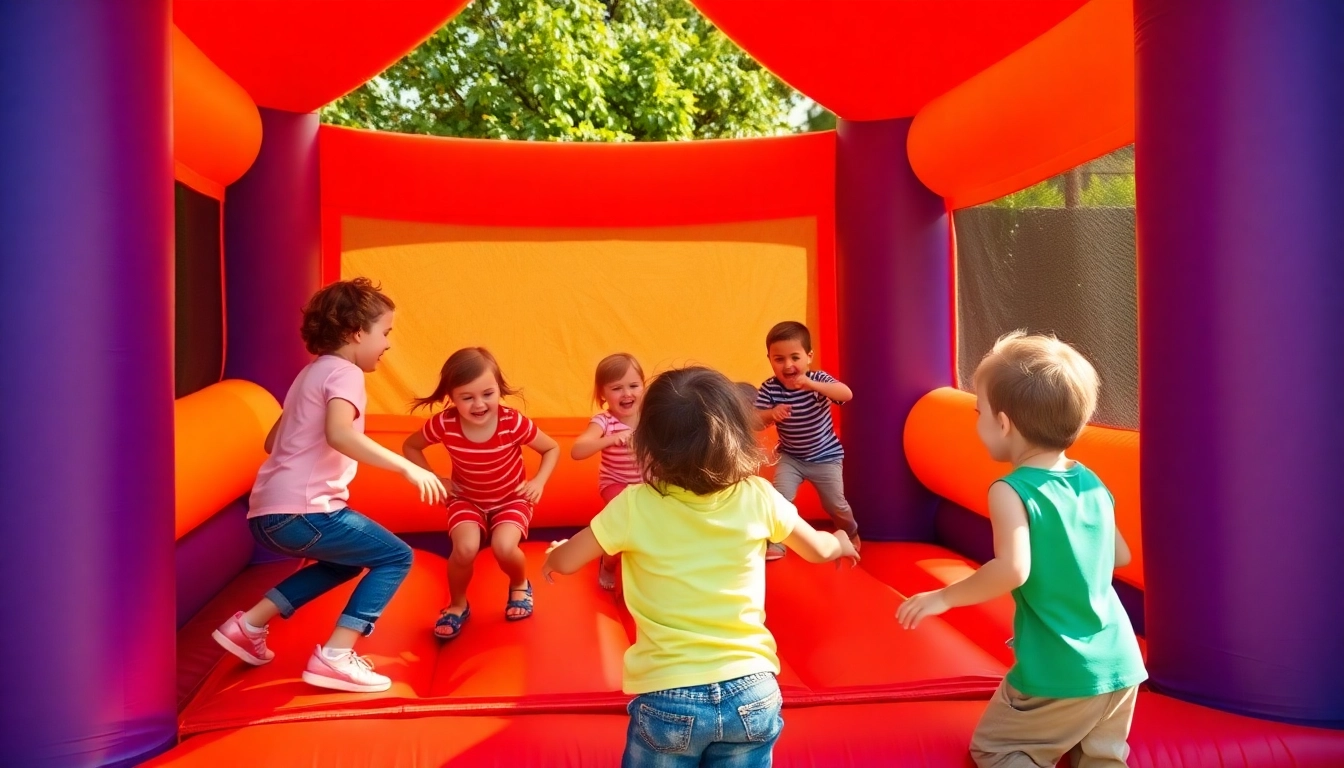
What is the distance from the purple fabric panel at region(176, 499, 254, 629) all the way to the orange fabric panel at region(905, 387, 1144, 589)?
2419mm

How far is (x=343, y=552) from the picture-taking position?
2930 millimetres

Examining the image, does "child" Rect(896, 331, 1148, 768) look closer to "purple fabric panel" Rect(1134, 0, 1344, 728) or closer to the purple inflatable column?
"purple fabric panel" Rect(1134, 0, 1344, 728)

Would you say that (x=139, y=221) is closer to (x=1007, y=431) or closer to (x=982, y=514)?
(x=1007, y=431)

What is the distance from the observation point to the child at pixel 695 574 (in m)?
1.99

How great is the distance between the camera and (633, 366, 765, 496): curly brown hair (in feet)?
6.57

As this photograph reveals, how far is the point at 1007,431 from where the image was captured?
2.15 meters

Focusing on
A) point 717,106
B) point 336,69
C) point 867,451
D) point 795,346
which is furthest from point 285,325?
point 717,106

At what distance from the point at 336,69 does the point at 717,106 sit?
33.2 ft

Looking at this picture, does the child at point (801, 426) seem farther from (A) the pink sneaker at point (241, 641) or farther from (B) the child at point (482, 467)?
(A) the pink sneaker at point (241, 641)

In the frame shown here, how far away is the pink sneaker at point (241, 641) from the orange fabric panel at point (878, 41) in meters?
2.81

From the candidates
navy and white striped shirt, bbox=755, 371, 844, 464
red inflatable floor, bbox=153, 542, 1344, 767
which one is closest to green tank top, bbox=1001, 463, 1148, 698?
red inflatable floor, bbox=153, 542, 1344, 767

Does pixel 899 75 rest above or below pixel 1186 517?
above

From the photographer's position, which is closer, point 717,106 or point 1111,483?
point 1111,483

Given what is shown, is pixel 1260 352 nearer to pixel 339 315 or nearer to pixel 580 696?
pixel 580 696
